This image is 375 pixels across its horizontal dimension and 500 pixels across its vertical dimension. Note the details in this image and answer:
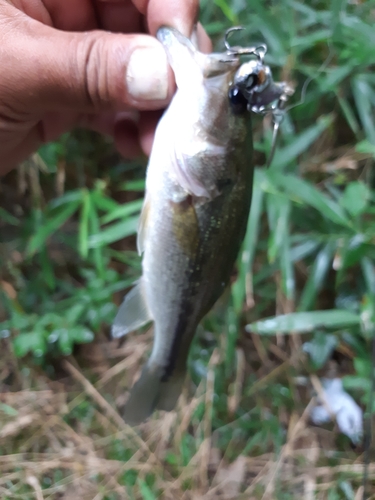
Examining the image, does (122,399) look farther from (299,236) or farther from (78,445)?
(299,236)

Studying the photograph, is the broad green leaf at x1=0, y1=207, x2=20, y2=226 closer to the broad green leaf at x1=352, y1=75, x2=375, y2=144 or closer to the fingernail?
the fingernail

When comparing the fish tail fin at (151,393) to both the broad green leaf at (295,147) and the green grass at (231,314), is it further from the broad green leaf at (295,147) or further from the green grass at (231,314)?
the broad green leaf at (295,147)

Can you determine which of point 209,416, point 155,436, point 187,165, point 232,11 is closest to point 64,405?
point 155,436

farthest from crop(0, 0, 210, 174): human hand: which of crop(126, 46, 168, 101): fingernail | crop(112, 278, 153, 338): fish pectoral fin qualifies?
crop(112, 278, 153, 338): fish pectoral fin

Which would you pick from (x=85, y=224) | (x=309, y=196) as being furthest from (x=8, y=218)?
(x=309, y=196)

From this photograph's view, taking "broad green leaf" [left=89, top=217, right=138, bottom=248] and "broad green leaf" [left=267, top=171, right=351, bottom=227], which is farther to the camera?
"broad green leaf" [left=89, top=217, right=138, bottom=248]

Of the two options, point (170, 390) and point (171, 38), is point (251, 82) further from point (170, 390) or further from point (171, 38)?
point (170, 390)

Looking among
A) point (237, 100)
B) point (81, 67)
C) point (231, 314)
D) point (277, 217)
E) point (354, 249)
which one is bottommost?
point (231, 314)
